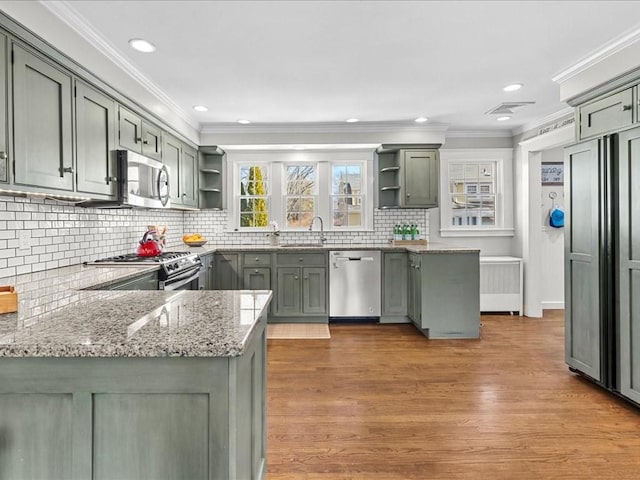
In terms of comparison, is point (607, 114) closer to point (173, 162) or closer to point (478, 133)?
point (478, 133)

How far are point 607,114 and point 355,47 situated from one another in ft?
5.97

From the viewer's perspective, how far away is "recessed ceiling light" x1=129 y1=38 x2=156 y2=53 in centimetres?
273

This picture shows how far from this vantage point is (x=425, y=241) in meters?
5.25

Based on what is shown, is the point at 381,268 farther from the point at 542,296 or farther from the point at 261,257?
the point at 542,296

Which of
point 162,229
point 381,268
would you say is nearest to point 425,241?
point 381,268

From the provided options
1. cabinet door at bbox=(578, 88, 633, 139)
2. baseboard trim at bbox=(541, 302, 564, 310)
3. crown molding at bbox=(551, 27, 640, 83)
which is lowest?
baseboard trim at bbox=(541, 302, 564, 310)

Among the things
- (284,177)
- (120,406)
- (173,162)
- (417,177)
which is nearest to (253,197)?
(284,177)

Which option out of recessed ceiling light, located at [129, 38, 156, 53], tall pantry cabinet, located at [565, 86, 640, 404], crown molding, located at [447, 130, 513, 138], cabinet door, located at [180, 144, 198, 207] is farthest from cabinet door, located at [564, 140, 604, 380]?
cabinet door, located at [180, 144, 198, 207]

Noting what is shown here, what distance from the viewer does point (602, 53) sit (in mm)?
2838

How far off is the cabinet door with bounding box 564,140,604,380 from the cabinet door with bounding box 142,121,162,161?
3.52 m

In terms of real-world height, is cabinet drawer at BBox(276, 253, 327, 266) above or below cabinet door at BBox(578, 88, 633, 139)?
below

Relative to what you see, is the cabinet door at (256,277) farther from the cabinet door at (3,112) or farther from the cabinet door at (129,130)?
the cabinet door at (3,112)

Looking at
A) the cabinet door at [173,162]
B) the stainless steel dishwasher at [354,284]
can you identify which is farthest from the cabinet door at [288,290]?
the cabinet door at [173,162]

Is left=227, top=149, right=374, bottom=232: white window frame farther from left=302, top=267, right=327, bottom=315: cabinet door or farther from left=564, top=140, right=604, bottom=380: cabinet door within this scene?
left=564, top=140, right=604, bottom=380: cabinet door
